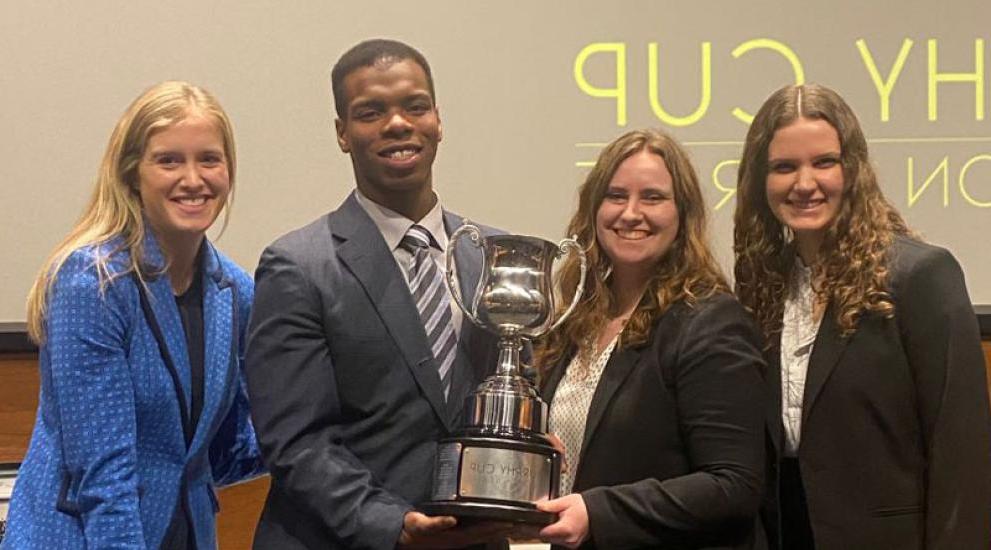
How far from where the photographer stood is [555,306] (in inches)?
108

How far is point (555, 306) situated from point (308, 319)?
1.79 ft

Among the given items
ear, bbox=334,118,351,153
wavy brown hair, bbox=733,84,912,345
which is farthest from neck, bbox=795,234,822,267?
ear, bbox=334,118,351,153

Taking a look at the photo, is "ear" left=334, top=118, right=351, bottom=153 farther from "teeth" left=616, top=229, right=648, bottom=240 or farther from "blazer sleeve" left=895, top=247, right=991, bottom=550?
"blazer sleeve" left=895, top=247, right=991, bottom=550

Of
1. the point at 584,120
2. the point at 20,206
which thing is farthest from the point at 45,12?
the point at 584,120

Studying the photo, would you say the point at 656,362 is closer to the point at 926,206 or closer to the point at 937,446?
the point at 937,446

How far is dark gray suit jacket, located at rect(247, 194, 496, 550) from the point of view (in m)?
2.39

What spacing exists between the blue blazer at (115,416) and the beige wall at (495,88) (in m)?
1.30

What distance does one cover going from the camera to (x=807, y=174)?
2.68m

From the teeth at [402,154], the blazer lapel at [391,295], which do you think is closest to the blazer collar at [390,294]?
the blazer lapel at [391,295]

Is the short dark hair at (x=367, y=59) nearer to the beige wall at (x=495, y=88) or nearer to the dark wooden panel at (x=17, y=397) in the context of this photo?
the beige wall at (x=495, y=88)

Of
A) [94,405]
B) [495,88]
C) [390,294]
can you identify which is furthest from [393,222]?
[495,88]

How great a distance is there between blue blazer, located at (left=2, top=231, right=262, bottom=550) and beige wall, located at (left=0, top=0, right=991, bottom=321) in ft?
4.27

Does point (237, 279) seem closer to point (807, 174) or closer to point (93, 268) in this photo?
point (93, 268)

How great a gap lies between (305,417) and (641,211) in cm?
69
